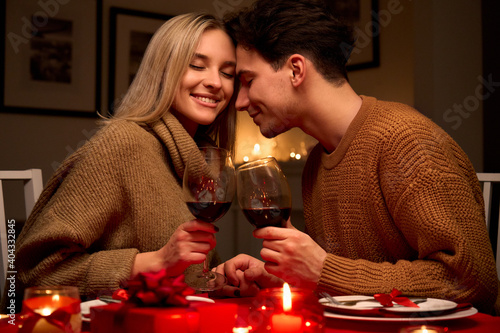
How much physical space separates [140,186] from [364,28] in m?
2.29

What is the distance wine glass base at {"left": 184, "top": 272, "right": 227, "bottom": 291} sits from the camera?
1257 millimetres

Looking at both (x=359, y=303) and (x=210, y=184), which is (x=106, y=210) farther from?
(x=359, y=303)

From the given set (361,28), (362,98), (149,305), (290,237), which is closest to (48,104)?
(361,28)

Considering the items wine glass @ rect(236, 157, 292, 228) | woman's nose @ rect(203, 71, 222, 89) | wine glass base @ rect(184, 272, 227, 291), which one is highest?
woman's nose @ rect(203, 71, 222, 89)

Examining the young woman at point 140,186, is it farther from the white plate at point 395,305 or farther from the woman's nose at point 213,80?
the white plate at point 395,305

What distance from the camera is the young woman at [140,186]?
133 centimetres

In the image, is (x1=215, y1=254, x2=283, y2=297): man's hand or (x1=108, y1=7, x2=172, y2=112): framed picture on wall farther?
(x1=108, y1=7, x2=172, y2=112): framed picture on wall

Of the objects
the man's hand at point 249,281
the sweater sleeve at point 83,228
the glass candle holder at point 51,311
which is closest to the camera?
the glass candle holder at point 51,311

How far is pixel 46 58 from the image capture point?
3.46 metres

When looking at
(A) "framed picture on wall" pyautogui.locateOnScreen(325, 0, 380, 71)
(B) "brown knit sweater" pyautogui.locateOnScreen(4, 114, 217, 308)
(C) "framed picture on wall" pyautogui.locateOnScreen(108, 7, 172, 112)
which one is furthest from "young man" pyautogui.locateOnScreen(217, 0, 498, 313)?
(C) "framed picture on wall" pyautogui.locateOnScreen(108, 7, 172, 112)

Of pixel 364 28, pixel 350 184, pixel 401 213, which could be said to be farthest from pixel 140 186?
pixel 364 28

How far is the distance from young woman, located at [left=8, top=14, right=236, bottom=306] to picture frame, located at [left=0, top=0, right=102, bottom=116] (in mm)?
1931

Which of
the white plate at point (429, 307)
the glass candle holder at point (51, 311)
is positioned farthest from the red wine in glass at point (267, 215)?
the glass candle holder at point (51, 311)

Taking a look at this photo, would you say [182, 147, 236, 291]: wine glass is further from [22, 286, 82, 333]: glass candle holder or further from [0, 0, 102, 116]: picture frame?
[0, 0, 102, 116]: picture frame
